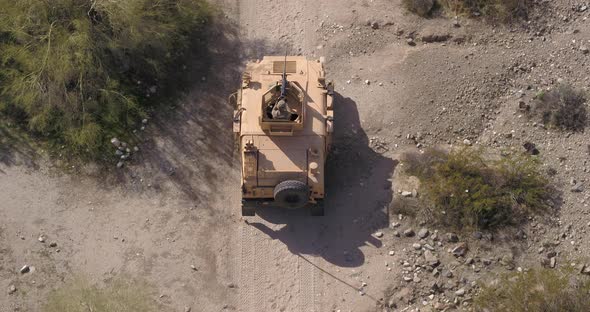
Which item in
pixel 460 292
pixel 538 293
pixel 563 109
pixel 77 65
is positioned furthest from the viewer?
pixel 77 65

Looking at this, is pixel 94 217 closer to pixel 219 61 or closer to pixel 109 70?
pixel 109 70

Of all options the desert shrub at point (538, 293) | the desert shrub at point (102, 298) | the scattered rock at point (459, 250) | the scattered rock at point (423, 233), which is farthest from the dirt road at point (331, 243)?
the desert shrub at point (538, 293)

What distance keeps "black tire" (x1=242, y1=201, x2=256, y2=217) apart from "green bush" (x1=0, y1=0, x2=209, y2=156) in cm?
333

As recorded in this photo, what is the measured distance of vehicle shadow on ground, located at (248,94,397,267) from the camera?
40.4 feet

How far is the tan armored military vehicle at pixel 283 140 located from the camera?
1163 cm

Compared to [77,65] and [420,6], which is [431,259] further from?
[77,65]

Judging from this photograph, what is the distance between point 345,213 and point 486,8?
6018 millimetres

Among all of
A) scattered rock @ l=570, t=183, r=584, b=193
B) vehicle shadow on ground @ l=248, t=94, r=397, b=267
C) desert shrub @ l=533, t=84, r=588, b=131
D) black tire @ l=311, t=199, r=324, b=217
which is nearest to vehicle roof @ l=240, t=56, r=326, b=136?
black tire @ l=311, t=199, r=324, b=217

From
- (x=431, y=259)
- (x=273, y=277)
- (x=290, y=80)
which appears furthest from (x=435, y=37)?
(x=273, y=277)

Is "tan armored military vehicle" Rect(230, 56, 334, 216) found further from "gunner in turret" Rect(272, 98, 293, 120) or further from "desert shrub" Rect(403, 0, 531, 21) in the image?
"desert shrub" Rect(403, 0, 531, 21)

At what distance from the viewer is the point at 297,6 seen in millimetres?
15328

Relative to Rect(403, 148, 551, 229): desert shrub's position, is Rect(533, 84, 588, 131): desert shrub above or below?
above

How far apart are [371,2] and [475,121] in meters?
3.93

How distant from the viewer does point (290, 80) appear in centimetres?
1248
